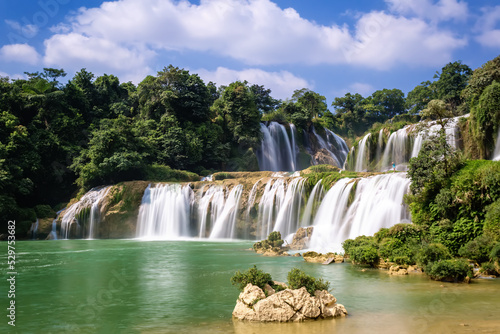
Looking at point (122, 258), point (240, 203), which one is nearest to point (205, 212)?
point (240, 203)

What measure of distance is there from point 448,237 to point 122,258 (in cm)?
1477

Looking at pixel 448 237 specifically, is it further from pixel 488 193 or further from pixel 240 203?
pixel 240 203

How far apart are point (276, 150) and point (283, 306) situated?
44368mm

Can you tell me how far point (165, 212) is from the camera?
35.2 m

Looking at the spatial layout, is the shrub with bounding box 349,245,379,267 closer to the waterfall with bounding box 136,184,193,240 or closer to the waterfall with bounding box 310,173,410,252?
the waterfall with bounding box 310,173,410,252

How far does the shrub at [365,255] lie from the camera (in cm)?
1603

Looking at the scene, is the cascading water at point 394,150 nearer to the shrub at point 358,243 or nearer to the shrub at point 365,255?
the shrub at point 358,243

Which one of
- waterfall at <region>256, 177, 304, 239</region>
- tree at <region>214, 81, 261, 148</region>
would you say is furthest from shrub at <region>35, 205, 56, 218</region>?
tree at <region>214, 81, 261, 148</region>

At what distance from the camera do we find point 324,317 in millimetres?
8750

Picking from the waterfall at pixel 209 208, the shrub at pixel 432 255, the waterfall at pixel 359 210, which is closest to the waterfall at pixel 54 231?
the waterfall at pixel 209 208

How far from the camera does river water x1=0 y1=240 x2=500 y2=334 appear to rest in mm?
8398

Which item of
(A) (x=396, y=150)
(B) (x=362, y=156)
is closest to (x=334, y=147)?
(B) (x=362, y=156)

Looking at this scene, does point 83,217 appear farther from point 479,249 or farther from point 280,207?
point 479,249

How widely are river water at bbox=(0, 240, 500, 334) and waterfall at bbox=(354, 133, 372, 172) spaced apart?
902 inches
